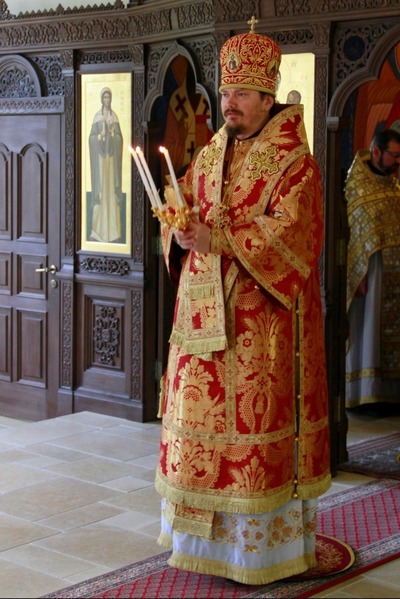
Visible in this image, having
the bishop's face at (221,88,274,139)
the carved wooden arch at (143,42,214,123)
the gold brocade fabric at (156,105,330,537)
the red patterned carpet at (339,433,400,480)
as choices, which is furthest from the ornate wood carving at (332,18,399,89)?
the red patterned carpet at (339,433,400,480)

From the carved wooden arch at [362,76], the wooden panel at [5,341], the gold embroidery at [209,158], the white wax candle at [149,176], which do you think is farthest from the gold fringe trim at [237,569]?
the wooden panel at [5,341]

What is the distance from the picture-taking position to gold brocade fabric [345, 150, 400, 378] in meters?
7.06

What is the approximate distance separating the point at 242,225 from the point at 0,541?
1.77m

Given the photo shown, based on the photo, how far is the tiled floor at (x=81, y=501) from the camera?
13.7 ft

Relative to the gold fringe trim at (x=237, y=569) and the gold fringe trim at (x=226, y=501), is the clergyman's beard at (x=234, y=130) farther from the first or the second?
the gold fringe trim at (x=237, y=569)

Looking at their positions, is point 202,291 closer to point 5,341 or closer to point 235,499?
point 235,499

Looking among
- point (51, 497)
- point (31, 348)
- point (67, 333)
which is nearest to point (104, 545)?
point (51, 497)

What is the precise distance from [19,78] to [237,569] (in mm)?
4784

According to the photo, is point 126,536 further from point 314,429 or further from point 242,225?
point 242,225

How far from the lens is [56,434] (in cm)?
660

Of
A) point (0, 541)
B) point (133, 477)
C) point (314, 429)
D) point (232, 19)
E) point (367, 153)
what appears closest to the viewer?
point (314, 429)

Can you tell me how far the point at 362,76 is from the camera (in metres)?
5.57

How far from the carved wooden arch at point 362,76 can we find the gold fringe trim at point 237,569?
252 centimetres

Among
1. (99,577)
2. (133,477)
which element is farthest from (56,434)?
(99,577)
